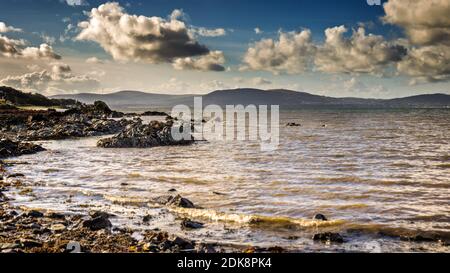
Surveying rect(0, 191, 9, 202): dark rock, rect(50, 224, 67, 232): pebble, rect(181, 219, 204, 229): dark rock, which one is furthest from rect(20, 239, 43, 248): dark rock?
rect(0, 191, 9, 202): dark rock

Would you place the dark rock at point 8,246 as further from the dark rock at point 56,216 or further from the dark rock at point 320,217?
the dark rock at point 320,217

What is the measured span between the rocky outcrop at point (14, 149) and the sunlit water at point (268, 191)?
2.05 metres

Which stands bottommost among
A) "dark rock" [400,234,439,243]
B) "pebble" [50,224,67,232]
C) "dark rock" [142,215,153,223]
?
"dark rock" [400,234,439,243]

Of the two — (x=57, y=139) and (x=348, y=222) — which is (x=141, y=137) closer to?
(x=57, y=139)

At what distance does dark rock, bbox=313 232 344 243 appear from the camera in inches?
580

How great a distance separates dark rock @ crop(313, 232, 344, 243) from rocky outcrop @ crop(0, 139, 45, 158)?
112ft

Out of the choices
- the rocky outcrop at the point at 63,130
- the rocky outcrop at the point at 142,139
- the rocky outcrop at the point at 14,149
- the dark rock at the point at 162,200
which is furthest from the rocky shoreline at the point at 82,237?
the rocky outcrop at the point at 63,130

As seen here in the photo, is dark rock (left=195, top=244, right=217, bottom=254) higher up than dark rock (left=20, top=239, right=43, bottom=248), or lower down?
lower down

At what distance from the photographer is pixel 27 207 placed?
19203 mm

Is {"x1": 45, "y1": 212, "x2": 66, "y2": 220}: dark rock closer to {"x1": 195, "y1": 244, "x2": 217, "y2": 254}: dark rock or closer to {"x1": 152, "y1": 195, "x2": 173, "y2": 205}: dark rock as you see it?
{"x1": 152, "y1": 195, "x2": 173, "y2": 205}: dark rock

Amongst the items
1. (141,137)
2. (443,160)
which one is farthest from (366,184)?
(141,137)

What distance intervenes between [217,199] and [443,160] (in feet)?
78.1

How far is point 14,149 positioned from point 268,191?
98.5ft

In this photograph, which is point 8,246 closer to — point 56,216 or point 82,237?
point 82,237
